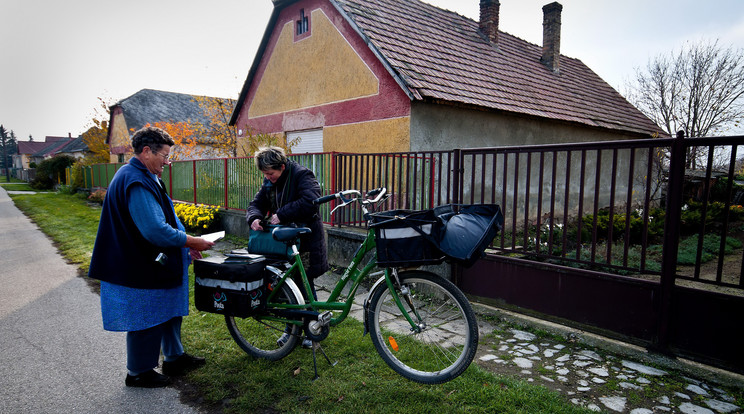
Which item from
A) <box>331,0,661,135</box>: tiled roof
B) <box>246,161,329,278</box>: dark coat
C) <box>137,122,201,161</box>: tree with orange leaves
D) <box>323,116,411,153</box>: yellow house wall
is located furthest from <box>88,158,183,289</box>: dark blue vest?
<box>137,122,201,161</box>: tree with orange leaves

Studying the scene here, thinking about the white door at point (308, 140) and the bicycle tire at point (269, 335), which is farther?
the white door at point (308, 140)

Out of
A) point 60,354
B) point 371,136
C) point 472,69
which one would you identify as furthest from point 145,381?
point 472,69

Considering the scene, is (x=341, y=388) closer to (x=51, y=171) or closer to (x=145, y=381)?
(x=145, y=381)

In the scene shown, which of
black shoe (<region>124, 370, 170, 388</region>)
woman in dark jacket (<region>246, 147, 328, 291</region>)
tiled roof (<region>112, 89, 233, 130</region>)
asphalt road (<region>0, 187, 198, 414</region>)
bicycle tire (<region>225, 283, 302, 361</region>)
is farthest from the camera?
tiled roof (<region>112, 89, 233, 130</region>)

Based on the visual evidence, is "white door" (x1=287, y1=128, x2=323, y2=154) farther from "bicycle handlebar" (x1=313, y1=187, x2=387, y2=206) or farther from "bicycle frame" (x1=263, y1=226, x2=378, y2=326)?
"bicycle frame" (x1=263, y1=226, x2=378, y2=326)

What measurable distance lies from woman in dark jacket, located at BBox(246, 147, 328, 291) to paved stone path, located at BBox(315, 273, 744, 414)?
5.66 ft

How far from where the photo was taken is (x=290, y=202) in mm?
3852

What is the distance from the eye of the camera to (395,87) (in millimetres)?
9203

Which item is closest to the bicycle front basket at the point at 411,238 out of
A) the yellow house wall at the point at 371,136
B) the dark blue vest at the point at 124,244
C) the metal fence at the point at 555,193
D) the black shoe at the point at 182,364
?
the dark blue vest at the point at 124,244

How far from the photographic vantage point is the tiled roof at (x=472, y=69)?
30.9 ft

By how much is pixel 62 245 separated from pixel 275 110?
21.4 feet

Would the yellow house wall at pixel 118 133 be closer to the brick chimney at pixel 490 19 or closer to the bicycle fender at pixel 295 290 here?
the brick chimney at pixel 490 19

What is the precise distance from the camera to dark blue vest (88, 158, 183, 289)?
2955 millimetres

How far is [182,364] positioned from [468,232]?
8.15ft
